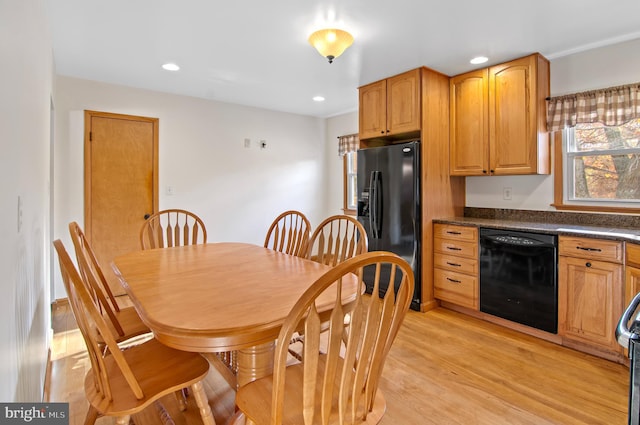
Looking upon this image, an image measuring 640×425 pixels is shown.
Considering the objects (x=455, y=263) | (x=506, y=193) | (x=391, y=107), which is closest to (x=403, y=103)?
(x=391, y=107)

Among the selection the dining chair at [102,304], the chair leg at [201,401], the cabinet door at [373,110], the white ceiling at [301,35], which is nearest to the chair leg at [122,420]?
the chair leg at [201,401]

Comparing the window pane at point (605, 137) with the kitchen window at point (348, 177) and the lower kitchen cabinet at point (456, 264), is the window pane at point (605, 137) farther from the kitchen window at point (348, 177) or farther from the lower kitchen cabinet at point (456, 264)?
the kitchen window at point (348, 177)

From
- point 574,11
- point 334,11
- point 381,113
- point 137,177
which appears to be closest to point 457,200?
point 381,113

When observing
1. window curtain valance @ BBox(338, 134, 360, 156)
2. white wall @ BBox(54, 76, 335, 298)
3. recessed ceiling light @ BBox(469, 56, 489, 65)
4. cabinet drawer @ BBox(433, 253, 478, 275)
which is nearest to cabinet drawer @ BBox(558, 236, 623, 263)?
cabinet drawer @ BBox(433, 253, 478, 275)

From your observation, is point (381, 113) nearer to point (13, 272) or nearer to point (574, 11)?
point (574, 11)

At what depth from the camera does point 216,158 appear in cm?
446

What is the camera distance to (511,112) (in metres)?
3.05

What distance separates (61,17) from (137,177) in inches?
70.9

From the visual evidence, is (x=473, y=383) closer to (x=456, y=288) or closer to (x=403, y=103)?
(x=456, y=288)

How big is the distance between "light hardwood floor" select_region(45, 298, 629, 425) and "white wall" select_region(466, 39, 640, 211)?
1.23m

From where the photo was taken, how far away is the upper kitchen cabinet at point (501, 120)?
9.64ft

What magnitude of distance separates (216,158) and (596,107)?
12.8ft

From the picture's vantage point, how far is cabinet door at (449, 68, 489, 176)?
3240 mm

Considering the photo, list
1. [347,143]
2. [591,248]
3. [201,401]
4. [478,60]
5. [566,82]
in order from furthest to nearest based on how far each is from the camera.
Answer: [347,143]
[478,60]
[566,82]
[591,248]
[201,401]
